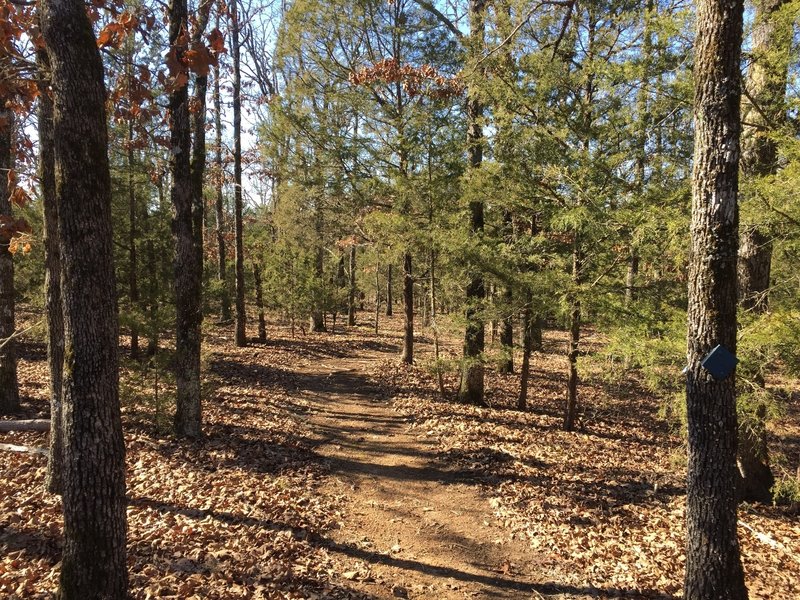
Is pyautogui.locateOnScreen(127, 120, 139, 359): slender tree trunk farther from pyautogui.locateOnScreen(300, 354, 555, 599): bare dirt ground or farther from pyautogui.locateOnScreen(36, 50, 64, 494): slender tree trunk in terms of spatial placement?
pyautogui.locateOnScreen(36, 50, 64, 494): slender tree trunk

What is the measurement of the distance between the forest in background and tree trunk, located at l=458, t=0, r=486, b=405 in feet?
0.19

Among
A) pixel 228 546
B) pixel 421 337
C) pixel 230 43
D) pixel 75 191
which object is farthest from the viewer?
pixel 421 337

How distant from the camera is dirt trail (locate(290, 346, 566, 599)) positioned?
5059mm

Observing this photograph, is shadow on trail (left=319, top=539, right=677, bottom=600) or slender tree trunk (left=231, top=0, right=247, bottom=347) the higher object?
slender tree trunk (left=231, top=0, right=247, bottom=347)

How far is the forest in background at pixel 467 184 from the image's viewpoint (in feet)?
12.5

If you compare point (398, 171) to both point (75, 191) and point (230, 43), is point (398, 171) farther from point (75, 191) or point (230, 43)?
point (75, 191)

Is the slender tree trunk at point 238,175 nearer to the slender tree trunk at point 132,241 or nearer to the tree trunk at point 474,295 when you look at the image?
the slender tree trunk at point 132,241

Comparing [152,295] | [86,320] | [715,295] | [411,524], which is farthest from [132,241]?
[715,295]

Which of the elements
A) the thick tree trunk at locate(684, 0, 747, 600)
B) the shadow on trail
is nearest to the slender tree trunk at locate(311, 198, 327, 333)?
the shadow on trail

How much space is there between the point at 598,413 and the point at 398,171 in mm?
8580

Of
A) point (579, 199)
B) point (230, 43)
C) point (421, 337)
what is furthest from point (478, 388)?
point (230, 43)

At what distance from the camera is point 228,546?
521cm

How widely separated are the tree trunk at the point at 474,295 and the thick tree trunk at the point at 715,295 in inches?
249

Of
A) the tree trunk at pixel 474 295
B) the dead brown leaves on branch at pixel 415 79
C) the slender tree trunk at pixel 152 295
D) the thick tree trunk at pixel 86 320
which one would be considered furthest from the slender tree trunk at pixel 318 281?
the thick tree trunk at pixel 86 320
